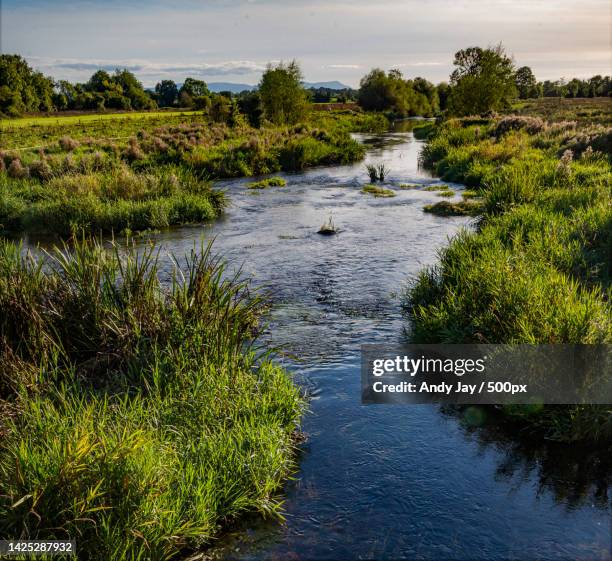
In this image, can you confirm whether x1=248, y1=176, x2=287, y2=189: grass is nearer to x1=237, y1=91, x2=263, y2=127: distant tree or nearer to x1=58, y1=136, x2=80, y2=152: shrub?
x1=58, y1=136, x2=80, y2=152: shrub

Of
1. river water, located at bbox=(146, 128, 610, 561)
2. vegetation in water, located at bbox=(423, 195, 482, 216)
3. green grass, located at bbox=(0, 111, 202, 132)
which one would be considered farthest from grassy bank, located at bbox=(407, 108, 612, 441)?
green grass, located at bbox=(0, 111, 202, 132)

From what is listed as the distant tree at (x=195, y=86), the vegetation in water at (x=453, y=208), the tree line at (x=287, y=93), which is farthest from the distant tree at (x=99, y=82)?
the vegetation in water at (x=453, y=208)

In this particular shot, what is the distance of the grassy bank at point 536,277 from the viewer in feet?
26.8

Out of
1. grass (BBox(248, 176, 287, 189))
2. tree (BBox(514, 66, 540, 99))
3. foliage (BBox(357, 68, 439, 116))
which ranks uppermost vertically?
tree (BBox(514, 66, 540, 99))

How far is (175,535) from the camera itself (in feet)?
18.4

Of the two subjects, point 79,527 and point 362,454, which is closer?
point 79,527

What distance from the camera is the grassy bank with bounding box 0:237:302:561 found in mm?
5184

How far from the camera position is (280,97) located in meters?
64.0

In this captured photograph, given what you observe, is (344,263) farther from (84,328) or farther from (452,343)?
(84,328)

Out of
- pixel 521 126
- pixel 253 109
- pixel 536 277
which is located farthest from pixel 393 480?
pixel 253 109

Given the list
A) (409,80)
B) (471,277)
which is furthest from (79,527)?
(409,80)

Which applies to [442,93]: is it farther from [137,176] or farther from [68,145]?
[137,176]

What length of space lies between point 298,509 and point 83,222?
16.4 metres

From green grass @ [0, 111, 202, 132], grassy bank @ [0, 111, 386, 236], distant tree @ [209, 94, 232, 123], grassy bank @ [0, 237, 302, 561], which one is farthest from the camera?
green grass @ [0, 111, 202, 132]
